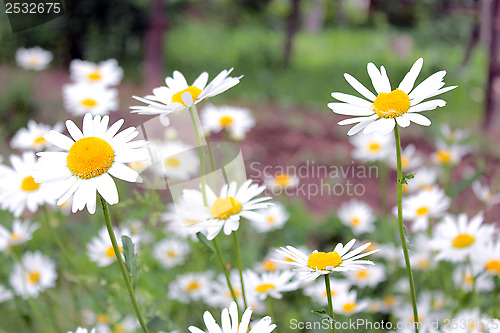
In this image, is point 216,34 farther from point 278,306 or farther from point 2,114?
point 278,306

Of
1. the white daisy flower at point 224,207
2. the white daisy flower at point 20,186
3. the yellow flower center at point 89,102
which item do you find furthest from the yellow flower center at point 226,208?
the yellow flower center at point 89,102

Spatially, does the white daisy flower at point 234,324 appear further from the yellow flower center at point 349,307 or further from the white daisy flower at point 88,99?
the white daisy flower at point 88,99

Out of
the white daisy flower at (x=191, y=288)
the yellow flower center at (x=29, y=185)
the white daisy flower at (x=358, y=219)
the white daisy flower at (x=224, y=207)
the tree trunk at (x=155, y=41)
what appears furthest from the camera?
the tree trunk at (x=155, y=41)

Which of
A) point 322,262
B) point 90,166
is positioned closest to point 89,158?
point 90,166

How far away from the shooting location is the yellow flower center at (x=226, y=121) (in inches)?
60.0

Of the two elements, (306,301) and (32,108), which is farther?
(32,108)

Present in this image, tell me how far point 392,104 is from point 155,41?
11.8 feet

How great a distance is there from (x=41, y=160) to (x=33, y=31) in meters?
A: 4.52

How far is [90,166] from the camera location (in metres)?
0.61

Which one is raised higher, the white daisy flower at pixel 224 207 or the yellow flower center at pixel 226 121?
the white daisy flower at pixel 224 207

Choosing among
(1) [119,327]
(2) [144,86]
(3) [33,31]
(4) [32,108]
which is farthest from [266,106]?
(1) [119,327]

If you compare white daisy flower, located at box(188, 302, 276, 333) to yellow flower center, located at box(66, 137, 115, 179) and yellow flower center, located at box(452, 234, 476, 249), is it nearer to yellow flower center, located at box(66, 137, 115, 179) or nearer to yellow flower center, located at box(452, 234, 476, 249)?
yellow flower center, located at box(66, 137, 115, 179)

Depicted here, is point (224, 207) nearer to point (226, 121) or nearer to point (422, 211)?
point (422, 211)

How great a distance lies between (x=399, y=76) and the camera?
4469 mm
